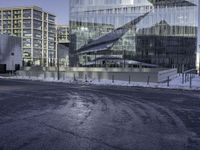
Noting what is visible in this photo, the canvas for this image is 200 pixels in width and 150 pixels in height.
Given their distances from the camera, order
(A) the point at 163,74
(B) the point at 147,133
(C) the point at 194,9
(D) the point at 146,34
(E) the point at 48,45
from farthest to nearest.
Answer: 1. (E) the point at 48,45
2. (D) the point at 146,34
3. (C) the point at 194,9
4. (A) the point at 163,74
5. (B) the point at 147,133

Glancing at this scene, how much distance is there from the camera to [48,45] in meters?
169

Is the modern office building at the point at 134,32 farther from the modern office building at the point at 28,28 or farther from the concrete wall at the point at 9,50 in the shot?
the modern office building at the point at 28,28

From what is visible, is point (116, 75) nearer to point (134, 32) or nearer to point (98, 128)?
point (98, 128)

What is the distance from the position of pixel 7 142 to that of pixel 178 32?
70002 millimetres

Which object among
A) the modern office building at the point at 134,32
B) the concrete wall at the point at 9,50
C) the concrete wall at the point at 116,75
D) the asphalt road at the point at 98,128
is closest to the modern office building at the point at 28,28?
the modern office building at the point at 134,32

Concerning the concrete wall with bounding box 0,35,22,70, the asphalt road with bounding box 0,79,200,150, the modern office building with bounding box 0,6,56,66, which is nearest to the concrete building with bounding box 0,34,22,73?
the concrete wall with bounding box 0,35,22,70

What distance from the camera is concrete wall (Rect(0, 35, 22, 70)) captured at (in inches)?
2785

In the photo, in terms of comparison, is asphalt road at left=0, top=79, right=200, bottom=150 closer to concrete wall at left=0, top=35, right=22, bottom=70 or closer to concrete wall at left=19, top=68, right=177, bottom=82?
concrete wall at left=19, top=68, right=177, bottom=82

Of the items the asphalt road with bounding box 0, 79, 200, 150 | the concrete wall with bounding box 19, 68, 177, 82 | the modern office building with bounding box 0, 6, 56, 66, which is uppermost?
the modern office building with bounding box 0, 6, 56, 66

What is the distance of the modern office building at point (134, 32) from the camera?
7519cm

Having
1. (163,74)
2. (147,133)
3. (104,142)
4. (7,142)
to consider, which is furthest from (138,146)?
(163,74)

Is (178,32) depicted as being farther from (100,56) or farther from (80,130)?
(80,130)

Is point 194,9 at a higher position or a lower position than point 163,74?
higher

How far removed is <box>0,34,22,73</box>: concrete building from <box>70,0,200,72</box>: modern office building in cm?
1598
